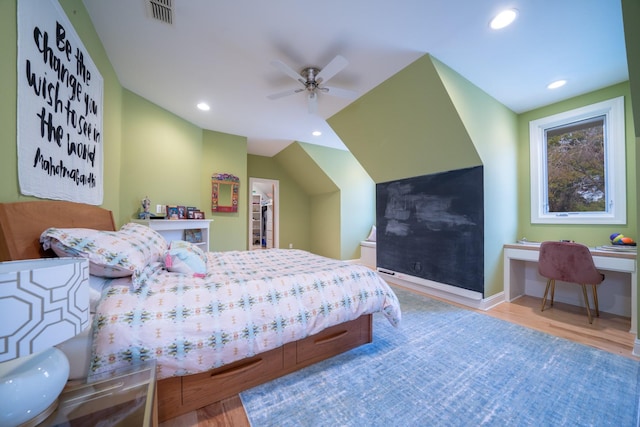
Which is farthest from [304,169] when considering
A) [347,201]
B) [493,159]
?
[493,159]

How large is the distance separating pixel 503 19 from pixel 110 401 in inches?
123

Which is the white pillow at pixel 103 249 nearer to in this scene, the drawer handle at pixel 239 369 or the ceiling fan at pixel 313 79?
the drawer handle at pixel 239 369

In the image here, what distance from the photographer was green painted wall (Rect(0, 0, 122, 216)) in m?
1.00

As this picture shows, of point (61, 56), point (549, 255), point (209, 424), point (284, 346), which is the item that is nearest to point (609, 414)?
point (549, 255)

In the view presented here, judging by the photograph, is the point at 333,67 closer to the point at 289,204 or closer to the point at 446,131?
the point at 446,131

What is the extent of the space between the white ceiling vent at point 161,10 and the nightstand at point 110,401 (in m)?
2.25

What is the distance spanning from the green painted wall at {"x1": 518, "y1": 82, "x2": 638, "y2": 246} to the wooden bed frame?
104 inches

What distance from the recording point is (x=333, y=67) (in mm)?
2010

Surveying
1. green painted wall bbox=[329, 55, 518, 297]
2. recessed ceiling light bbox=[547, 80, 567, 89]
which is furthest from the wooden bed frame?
recessed ceiling light bbox=[547, 80, 567, 89]

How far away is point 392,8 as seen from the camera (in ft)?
5.52

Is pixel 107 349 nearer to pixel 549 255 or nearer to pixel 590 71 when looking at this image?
pixel 549 255

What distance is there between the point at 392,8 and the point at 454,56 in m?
0.88

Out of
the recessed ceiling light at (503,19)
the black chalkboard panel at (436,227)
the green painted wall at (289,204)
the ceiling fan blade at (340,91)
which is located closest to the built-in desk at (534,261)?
the black chalkboard panel at (436,227)

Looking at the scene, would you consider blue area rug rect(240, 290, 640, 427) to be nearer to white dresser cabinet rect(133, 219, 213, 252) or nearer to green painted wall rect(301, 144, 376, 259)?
white dresser cabinet rect(133, 219, 213, 252)
